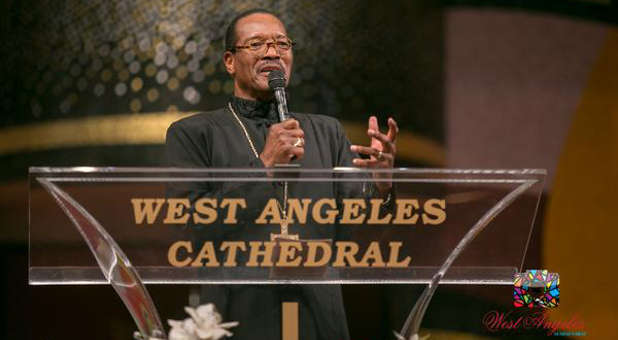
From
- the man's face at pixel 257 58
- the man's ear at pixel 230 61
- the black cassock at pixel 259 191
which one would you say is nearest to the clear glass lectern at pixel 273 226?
the black cassock at pixel 259 191

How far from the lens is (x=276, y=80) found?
8.22ft

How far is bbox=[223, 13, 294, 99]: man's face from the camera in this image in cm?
272

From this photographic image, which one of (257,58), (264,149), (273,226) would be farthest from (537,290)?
(273,226)

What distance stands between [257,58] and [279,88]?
0.32 meters

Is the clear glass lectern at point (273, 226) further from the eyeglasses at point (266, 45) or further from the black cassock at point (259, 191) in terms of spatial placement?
the eyeglasses at point (266, 45)

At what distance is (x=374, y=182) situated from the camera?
1.84m

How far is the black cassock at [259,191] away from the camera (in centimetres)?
185

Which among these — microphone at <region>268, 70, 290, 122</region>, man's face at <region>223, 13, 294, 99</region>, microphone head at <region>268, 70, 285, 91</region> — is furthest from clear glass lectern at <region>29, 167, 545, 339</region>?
man's face at <region>223, 13, 294, 99</region>

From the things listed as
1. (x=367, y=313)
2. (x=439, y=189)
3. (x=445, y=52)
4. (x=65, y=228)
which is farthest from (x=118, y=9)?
(x=439, y=189)

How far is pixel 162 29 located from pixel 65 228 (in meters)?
1.93

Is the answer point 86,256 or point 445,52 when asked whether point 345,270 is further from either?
point 445,52

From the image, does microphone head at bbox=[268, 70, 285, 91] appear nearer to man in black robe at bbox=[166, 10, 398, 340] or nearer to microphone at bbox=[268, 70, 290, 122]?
microphone at bbox=[268, 70, 290, 122]

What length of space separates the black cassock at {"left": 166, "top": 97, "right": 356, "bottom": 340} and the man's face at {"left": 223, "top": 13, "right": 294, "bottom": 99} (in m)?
0.05

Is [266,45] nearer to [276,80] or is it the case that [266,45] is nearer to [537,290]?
[276,80]
